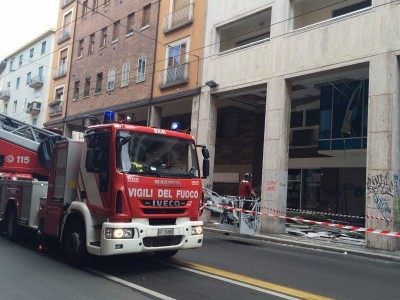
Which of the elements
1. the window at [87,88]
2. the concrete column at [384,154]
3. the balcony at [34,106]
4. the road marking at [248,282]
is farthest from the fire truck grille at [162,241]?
the balcony at [34,106]

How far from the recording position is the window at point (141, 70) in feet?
81.8

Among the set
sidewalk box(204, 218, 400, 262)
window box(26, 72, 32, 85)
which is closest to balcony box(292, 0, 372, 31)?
sidewalk box(204, 218, 400, 262)

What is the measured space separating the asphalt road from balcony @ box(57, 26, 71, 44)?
27.4 metres

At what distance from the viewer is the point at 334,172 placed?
20.2 meters

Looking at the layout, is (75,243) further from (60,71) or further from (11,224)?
(60,71)

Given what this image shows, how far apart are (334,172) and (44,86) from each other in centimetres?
2745

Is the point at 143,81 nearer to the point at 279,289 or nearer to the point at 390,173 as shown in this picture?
the point at 390,173

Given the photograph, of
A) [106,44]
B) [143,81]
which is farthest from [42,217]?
[106,44]

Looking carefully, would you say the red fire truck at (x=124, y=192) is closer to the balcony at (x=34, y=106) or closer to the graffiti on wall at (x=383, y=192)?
the graffiti on wall at (x=383, y=192)

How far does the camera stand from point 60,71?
34938mm

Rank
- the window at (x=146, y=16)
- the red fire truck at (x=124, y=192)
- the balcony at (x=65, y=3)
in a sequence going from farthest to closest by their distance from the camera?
1. the balcony at (x=65, y=3)
2. the window at (x=146, y=16)
3. the red fire truck at (x=124, y=192)

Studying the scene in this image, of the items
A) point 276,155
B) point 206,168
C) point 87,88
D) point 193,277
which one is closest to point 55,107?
point 87,88

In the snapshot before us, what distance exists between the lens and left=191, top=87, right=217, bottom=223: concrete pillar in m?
20.0

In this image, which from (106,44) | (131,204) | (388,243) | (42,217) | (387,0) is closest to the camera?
(131,204)
